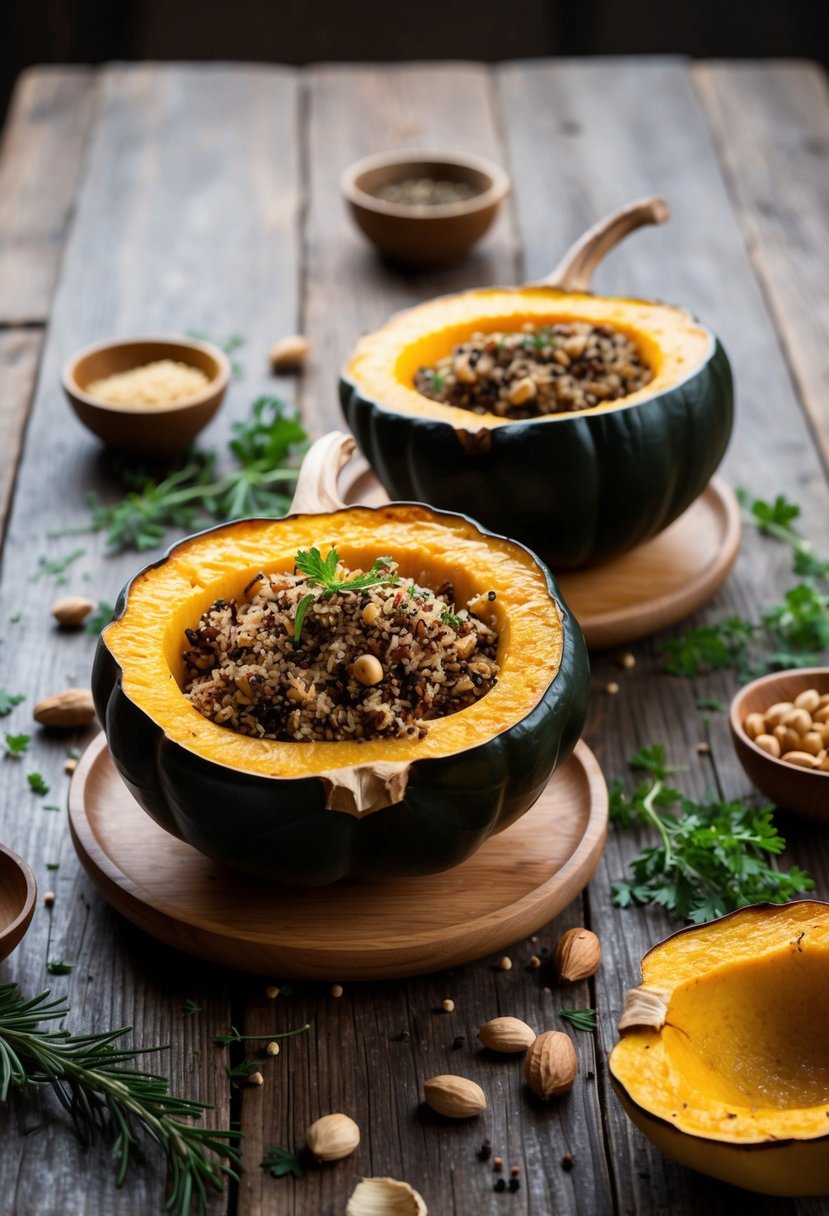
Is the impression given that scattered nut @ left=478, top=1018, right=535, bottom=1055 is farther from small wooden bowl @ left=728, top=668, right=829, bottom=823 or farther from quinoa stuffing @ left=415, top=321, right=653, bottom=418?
quinoa stuffing @ left=415, top=321, right=653, bottom=418

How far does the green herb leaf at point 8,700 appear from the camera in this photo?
2873mm

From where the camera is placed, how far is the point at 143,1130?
1975 mm

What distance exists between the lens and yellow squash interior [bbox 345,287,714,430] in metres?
2.96

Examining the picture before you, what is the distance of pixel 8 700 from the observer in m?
2.89

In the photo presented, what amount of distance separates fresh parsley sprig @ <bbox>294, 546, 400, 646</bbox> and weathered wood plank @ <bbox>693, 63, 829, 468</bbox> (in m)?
1.94

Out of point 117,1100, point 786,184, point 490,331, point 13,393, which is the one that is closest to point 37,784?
point 117,1100

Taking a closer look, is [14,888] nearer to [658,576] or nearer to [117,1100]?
[117,1100]

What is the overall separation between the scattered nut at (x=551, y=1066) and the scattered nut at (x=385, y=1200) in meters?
0.25

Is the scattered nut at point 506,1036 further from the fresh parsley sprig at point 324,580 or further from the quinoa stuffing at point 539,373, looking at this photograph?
the quinoa stuffing at point 539,373

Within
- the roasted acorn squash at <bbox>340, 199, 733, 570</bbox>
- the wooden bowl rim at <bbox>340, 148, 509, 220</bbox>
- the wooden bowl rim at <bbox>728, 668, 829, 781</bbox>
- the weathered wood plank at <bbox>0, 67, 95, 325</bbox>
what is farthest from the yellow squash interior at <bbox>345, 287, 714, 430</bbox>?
the weathered wood plank at <bbox>0, 67, 95, 325</bbox>

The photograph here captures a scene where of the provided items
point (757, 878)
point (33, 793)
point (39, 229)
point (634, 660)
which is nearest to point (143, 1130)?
point (33, 793)

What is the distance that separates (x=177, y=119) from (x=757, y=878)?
426cm

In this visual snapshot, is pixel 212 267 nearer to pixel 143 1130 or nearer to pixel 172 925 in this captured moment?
pixel 172 925

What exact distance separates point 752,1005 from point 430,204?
3.36 metres
